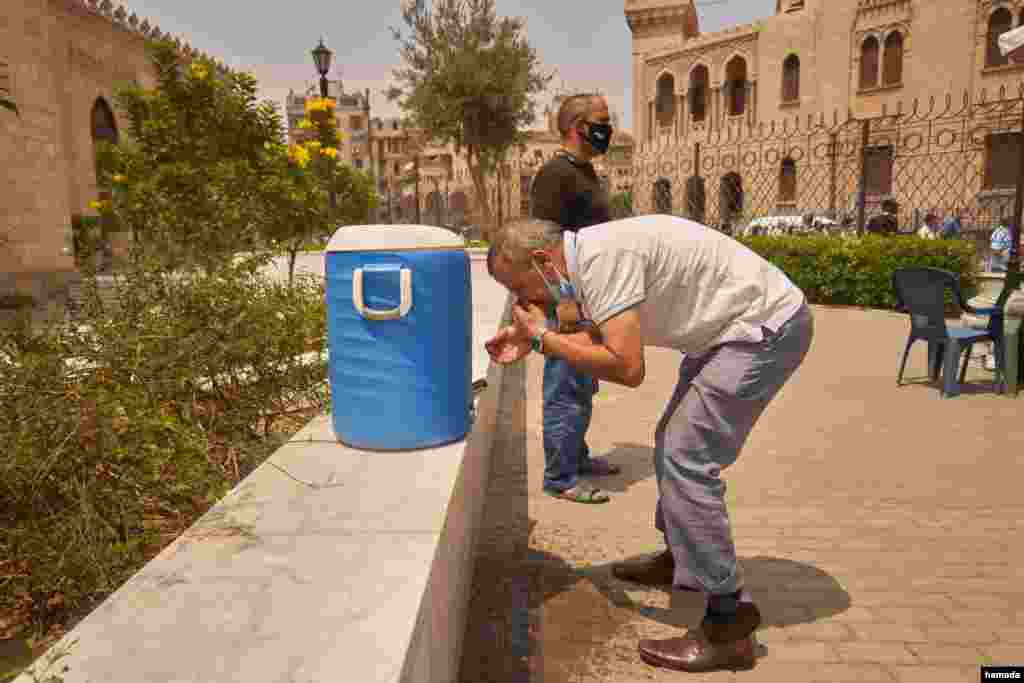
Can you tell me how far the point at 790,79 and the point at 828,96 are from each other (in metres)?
2.32

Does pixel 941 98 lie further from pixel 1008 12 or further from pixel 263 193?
pixel 263 193

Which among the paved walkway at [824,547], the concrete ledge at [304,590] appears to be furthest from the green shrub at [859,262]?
the concrete ledge at [304,590]

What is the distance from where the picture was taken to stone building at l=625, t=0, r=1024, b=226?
2561 cm

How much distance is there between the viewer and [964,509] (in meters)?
3.39

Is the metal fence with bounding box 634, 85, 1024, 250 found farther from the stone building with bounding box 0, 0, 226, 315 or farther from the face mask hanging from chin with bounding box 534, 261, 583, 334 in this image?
the face mask hanging from chin with bounding box 534, 261, 583, 334

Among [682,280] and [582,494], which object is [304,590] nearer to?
[682,280]

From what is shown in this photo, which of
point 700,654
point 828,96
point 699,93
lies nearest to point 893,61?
point 828,96

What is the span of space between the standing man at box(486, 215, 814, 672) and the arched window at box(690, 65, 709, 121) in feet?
118

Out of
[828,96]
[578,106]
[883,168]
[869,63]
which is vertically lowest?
[578,106]

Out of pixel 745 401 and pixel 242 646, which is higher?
pixel 745 401

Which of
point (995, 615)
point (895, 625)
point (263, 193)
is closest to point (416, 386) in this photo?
point (895, 625)

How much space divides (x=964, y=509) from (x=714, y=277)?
7.14 feet

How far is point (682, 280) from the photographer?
2.13 meters

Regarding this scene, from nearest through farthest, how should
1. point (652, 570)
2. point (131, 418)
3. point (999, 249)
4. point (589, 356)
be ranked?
1. point (589, 356)
2. point (131, 418)
3. point (652, 570)
4. point (999, 249)
